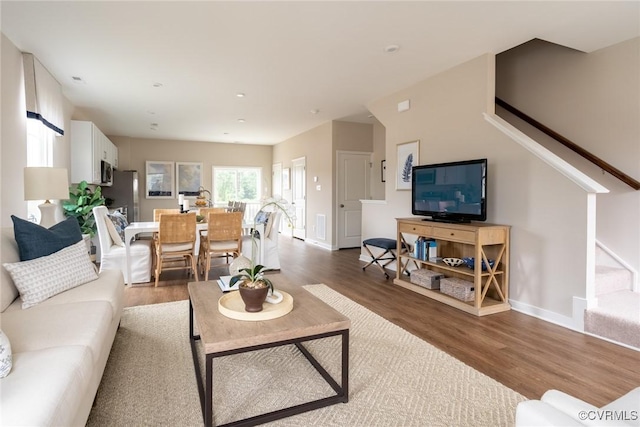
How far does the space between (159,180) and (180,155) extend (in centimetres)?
87

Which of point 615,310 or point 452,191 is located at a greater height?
point 452,191

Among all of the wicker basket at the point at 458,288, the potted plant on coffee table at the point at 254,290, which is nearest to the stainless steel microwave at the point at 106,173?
the potted plant on coffee table at the point at 254,290

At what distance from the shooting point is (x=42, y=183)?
3043 mm

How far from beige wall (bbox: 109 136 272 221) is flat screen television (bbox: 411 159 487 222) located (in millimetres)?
5058

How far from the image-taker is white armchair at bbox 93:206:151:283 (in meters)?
4.14

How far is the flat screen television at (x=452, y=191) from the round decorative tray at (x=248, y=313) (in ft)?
7.48

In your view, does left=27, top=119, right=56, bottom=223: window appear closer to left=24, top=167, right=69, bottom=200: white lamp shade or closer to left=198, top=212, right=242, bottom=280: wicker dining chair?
left=24, top=167, right=69, bottom=200: white lamp shade

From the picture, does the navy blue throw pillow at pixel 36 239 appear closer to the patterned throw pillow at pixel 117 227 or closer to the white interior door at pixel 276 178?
the patterned throw pillow at pixel 117 227

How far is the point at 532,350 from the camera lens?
2502 mm

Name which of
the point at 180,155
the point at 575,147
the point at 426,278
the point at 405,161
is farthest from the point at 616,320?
the point at 180,155

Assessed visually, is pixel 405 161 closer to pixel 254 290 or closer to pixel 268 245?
pixel 268 245

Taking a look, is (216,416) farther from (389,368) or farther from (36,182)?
(36,182)

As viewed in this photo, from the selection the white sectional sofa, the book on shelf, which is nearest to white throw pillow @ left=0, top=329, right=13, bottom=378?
the white sectional sofa

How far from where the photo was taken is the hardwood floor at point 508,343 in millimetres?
2066
